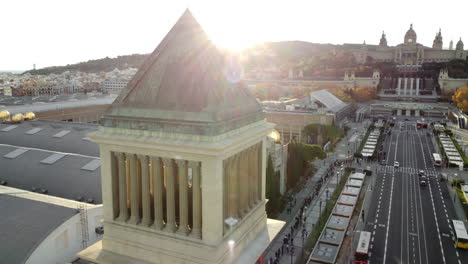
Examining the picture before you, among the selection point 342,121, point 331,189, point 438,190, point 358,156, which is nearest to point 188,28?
point 331,189

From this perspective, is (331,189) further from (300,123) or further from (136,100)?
(136,100)

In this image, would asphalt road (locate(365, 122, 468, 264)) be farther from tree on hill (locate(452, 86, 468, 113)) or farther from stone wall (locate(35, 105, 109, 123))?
stone wall (locate(35, 105, 109, 123))

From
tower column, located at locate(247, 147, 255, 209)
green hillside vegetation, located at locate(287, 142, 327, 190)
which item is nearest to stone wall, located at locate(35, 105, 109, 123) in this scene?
green hillside vegetation, located at locate(287, 142, 327, 190)

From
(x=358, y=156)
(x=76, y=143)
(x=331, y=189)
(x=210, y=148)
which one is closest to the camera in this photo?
(x=210, y=148)

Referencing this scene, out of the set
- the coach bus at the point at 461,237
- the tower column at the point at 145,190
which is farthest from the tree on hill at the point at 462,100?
the tower column at the point at 145,190

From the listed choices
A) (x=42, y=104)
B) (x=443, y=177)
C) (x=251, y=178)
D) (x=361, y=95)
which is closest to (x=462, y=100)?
(x=361, y=95)

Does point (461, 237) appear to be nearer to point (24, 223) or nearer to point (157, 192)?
point (157, 192)
